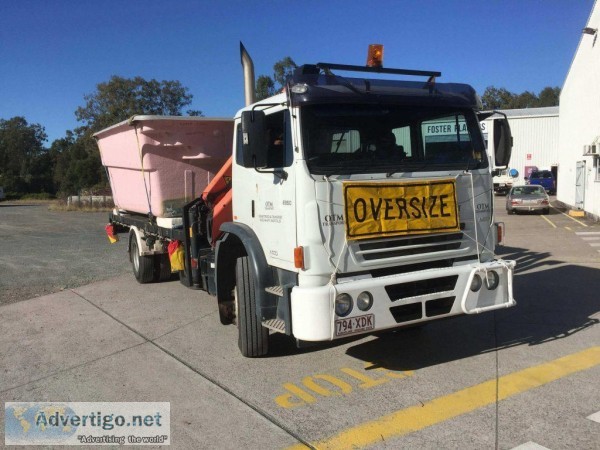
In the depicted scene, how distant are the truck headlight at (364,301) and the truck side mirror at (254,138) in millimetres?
1405

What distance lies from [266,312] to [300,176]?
4.36 ft

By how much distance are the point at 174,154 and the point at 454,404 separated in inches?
202

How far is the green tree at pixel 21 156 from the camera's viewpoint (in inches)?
3359

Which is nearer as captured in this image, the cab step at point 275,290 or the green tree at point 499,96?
the cab step at point 275,290

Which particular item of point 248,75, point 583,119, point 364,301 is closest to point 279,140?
point 364,301

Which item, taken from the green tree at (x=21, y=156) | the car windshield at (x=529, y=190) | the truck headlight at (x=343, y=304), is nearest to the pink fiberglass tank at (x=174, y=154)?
the truck headlight at (x=343, y=304)

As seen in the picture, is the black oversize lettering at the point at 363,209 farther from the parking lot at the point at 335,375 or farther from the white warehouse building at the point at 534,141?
the white warehouse building at the point at 534,141

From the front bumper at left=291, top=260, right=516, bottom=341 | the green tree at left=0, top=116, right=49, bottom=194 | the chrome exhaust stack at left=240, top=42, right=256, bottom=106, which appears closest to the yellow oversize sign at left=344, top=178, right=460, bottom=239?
the front bumper at left=291, top=260, right=516, bottom=341

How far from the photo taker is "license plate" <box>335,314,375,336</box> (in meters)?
4.45

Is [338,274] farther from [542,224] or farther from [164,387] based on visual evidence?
[542,224]

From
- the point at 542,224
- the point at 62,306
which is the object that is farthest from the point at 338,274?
the point at 542,224

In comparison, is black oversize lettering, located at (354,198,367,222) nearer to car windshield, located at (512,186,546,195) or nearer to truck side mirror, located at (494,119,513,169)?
truck side mirror, located at (494,119,513,169)

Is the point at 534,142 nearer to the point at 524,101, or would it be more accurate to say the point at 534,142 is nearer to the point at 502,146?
the point at 502,146

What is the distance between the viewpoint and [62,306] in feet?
28.0
